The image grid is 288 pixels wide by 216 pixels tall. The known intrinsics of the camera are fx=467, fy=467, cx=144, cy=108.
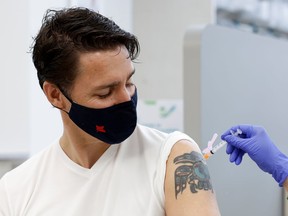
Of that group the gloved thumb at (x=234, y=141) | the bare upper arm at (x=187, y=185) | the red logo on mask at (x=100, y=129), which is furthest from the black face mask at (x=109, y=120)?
the gloved thumb at (x=234, y=141)

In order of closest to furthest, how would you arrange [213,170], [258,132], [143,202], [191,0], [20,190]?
[143,202] → [20,190] → [258,132] → [213,170] → [191,0]

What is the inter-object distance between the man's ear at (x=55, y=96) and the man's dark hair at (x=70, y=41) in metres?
0.02

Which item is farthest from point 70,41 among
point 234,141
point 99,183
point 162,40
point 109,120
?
point 162,40

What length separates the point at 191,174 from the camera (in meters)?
1.32

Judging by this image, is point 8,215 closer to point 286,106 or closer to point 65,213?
point 65,213

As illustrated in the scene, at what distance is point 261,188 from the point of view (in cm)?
205

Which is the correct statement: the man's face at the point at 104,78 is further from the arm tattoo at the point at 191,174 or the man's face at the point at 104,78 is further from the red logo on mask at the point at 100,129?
the arm tattoo at the point at 191,174

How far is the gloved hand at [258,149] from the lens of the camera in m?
1.58

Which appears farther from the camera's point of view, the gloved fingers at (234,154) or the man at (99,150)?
the gloved fingers at (234,154)

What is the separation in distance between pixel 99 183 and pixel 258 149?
56 centimetres

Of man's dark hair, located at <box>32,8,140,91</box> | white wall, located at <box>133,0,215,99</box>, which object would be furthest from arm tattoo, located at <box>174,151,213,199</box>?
white wall, located at <box>133,0,215,99</box>

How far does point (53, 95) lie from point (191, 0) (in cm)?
243

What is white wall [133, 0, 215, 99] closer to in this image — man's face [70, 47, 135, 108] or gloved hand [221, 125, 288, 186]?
gloved hand [221, 125, 288, 186]

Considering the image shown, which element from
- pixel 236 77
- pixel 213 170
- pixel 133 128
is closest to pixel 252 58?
pixel 236 77
